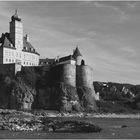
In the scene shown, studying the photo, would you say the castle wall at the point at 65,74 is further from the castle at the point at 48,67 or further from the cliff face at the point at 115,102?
the cliff face at the point at 115,102

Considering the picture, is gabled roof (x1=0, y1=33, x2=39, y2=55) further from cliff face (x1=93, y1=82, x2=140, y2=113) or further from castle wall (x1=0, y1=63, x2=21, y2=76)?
cliff face (x1=93, y1=82, x2=140, y2=113)

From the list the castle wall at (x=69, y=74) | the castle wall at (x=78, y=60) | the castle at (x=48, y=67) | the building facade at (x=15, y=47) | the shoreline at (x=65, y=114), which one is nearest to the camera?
the shoreline at (x=65, y=114)

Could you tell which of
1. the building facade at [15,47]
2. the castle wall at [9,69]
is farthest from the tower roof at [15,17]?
the castle wall at [9,69]

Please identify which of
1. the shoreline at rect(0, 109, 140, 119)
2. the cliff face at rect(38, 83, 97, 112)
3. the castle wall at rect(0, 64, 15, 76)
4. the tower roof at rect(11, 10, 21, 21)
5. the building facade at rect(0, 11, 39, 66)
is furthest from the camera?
the tower roof at rect(11, 10, 21, 21)

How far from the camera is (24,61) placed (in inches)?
3356

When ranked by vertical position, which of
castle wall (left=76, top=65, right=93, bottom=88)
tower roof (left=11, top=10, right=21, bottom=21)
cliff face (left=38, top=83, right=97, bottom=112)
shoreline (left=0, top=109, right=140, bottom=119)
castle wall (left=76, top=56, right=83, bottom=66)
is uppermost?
tower roof (left=11, top=10, right=21, bottom=21)

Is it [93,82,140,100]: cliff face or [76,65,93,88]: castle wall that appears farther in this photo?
[93,82,140,100]: cliff face

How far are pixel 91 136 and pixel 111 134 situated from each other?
3.27 metres

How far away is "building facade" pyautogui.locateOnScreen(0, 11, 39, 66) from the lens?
81.6 meters

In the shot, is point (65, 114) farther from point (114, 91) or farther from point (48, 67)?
point (114, 91)

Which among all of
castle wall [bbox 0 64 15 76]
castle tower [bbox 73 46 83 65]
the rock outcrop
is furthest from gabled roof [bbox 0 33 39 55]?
the rock outcrop

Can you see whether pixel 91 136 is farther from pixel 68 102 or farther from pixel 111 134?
pixel 68 102

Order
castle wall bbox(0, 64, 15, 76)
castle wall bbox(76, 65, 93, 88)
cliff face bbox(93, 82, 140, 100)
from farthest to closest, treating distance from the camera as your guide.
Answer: cliff face bbox(93, 82, 140, 100), castle wall bbox(76, 65, 93, 88), castle wall bbox(0, 64, 15, 76)

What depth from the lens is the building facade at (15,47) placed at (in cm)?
8162
